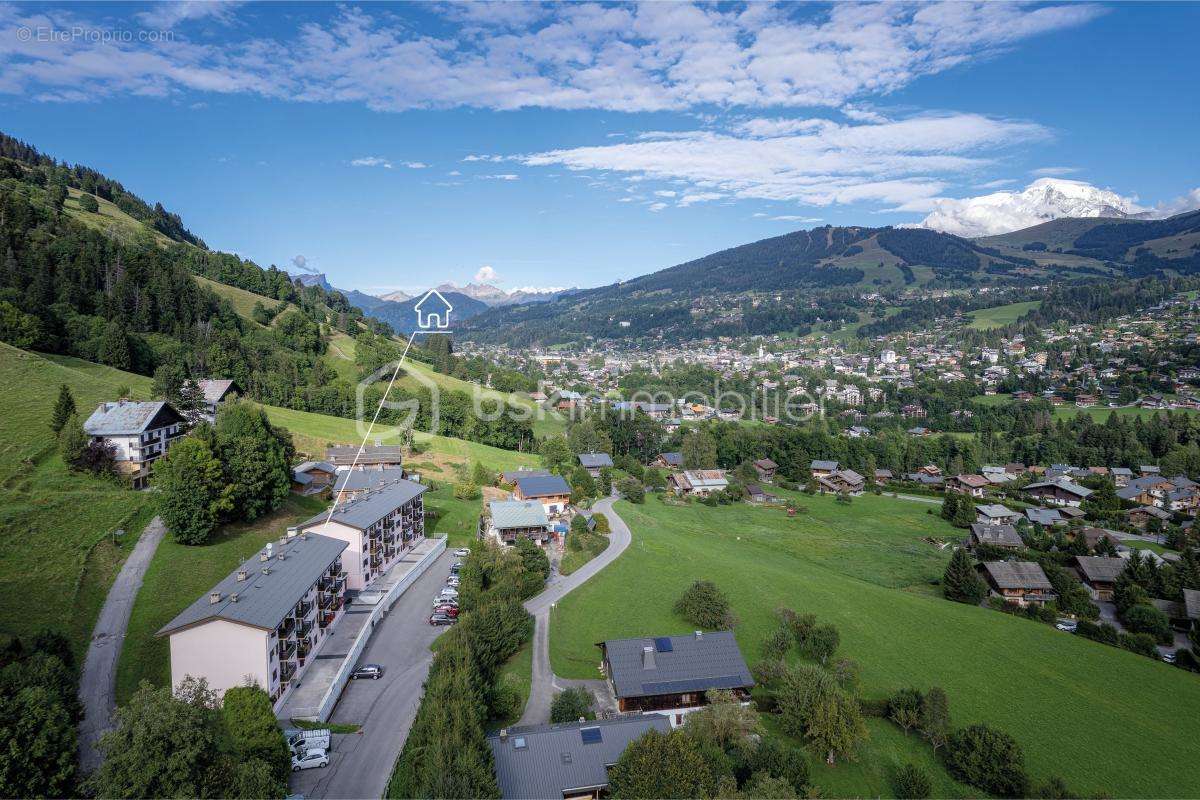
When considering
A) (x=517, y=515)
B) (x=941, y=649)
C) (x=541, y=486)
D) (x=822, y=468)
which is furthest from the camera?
(x=822, y=468)

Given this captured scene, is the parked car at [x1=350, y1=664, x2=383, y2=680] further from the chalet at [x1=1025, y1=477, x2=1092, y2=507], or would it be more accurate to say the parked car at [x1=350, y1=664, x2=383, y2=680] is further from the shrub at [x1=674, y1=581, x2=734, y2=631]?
the chalet at [x1=1025, y1=477, x2=1092, y2=507]

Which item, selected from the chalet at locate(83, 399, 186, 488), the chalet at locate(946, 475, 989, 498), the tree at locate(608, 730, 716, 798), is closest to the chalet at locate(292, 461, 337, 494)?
the chalet at locate(83, 399, 186, 488)

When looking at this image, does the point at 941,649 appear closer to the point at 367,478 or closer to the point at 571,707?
the point at 571,707

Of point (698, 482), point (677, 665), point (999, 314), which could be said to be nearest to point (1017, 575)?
point (677, 665)

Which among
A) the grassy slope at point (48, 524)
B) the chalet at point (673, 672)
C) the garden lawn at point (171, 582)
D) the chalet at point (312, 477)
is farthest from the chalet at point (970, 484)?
the grassy slope at point (48, 524)

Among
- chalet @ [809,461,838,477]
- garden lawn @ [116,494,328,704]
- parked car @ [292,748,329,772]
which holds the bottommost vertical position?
chalet @ [809,461,838,477]
